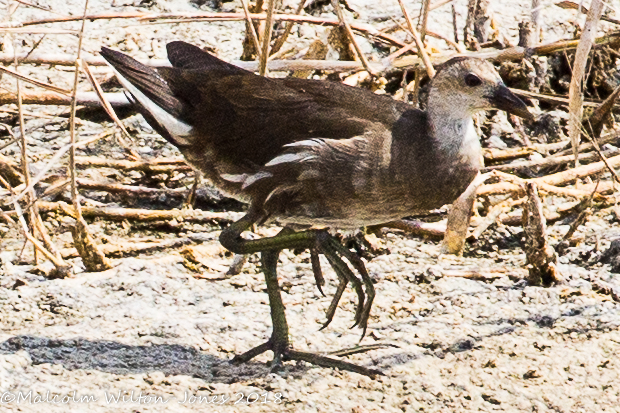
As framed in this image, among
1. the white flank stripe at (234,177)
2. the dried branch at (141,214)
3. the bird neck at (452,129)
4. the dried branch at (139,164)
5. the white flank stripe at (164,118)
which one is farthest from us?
the dried branch at (139,164)

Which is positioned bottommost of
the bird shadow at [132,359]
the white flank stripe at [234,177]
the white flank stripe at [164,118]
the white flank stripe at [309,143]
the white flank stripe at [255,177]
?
the bird shadow at [132,359]

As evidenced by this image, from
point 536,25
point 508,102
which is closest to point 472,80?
point 508,102

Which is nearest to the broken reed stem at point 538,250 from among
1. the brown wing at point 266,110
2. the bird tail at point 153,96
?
the brown wing at point 266,110

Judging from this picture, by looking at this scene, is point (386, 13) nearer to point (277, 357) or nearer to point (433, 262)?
point (433, 262)

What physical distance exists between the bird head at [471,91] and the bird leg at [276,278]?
597 millimetres

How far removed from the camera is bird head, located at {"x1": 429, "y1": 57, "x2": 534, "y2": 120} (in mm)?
3568

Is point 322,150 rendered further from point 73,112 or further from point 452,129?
point 73,112

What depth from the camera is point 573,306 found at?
378cm

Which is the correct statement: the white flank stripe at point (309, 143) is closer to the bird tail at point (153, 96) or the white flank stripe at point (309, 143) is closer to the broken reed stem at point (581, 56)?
the bird tail at point (153, 96)

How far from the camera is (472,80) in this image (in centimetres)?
357

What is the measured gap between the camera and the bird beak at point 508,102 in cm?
355

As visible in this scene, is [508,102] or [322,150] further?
[508,102]

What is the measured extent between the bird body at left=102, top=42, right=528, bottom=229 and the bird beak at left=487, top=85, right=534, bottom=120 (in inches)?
2.2

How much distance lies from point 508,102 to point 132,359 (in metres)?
1.48
